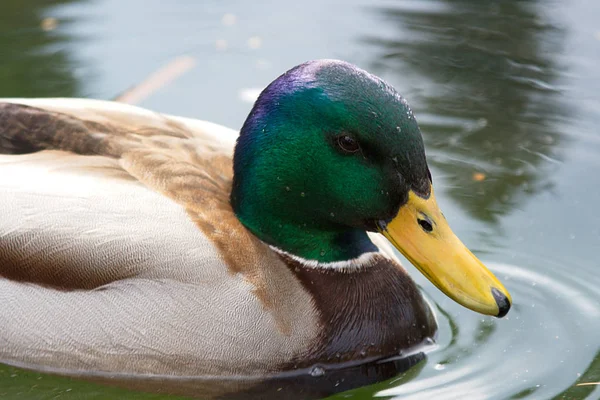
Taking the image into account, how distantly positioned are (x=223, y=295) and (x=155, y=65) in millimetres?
3746

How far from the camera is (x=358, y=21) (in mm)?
8773

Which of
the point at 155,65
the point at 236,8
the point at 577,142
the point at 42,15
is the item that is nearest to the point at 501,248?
the point at 577,142

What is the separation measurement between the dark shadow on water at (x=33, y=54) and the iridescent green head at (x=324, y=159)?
3.10 meters

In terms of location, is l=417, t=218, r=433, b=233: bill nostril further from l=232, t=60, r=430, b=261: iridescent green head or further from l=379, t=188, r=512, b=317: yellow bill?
l=232, t=60, r=430, b=261: iridescent green head

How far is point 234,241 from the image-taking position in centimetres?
484

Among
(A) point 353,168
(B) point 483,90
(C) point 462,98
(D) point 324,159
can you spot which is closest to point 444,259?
(A) point 353,168

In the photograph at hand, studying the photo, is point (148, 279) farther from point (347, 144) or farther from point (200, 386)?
point (347, 144)

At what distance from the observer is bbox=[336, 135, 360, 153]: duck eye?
15.3 ft

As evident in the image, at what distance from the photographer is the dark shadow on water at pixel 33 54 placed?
7.66 m

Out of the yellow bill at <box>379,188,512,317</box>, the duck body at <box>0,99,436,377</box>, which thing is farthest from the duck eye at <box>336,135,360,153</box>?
the duck body at <box>0,99,436,377</box>

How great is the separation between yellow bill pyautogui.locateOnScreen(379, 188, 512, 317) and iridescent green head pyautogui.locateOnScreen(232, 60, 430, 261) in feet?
0.24

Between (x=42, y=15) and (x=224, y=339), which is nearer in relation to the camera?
(x=224, y=339)

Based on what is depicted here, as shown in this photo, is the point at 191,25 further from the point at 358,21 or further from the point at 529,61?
the point at 529,61

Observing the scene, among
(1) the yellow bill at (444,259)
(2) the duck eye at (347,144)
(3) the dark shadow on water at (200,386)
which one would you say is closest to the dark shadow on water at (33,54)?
(3) the dark shadow on water at (200,386)
